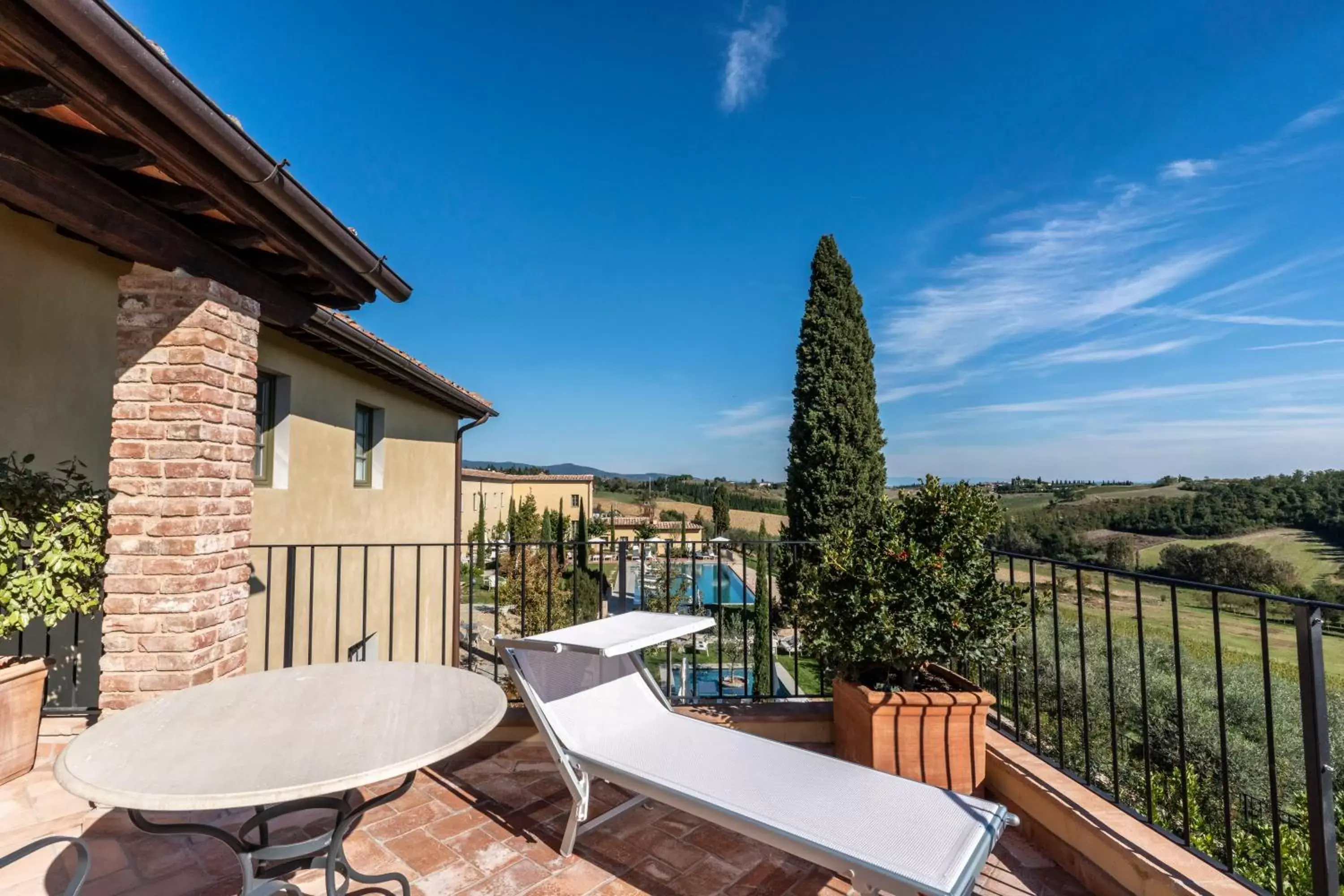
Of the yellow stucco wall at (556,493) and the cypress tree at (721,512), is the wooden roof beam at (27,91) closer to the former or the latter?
the yellow stucco wall at (556,493)

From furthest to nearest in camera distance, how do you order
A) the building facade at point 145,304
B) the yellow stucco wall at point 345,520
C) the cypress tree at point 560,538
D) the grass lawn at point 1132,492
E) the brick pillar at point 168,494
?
the grass lawn at point 1132,492 < the cypress tree at point 560,538 < the yellow stucco wall at point 345,520 < the brick pillar at point 168,494 < the building facade at point 145,304

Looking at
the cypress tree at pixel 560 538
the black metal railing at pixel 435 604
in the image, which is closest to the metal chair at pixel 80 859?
the black metal railing at pixel 435 604

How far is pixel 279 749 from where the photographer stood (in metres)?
1.39

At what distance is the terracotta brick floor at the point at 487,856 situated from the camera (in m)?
1.90

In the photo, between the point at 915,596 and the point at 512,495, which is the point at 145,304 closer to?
the point at 915,596

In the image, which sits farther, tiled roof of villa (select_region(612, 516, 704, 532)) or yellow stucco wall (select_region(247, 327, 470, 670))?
tiled roof of villa (select_region(612, 516, 704, 532))

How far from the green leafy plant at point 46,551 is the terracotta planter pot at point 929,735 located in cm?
310

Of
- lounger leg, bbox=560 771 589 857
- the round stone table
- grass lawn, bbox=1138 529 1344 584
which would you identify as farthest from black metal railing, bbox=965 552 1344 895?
grass lawn, bbox=1138 529 1344 584

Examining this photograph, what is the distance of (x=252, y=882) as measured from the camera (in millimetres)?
1431

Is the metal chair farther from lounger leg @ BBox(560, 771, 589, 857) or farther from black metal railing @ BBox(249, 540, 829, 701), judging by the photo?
black metal railing @ BBox(249, 540, 829, 701)

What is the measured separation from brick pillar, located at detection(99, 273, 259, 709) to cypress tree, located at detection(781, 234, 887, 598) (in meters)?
8.91

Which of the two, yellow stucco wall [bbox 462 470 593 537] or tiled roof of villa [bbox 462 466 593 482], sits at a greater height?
tiled roof of villa [bbox 462 466 593 482]

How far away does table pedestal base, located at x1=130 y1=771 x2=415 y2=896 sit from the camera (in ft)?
→ 4.63

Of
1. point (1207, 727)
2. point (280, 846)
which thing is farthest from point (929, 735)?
point (1207, 727)
